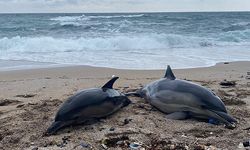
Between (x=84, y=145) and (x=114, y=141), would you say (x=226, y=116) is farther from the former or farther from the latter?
(x=84, y=145)

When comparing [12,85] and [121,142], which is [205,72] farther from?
[121,142]

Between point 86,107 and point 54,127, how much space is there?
517 mm

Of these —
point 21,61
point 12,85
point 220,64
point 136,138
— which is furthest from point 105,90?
point 21,61

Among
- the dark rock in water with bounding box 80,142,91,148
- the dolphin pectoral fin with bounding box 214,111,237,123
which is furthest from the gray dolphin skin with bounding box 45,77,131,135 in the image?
the dolphin pectoral fin with bounding box 214,111,237,123

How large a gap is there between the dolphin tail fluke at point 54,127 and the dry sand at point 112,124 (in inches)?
3.2

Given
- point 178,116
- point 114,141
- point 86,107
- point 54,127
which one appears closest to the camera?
point 114,141

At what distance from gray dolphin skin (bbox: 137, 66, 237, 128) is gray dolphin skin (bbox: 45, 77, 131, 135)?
690 mm

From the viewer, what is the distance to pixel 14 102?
6574mm

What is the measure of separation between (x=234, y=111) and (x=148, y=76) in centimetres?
397

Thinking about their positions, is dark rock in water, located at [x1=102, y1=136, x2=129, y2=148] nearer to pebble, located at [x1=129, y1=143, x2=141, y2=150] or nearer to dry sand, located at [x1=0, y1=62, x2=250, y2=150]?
dry sand, located at [x1=0, y1=62, x2=250, y2=150]

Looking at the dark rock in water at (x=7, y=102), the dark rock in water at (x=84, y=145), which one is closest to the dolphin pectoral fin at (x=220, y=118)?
the dark rock in water at (x=84, y=145)

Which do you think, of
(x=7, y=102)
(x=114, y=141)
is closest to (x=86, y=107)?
(x=114, y=141)

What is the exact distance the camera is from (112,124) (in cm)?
501

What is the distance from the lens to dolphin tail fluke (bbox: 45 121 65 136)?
4.64 meters
